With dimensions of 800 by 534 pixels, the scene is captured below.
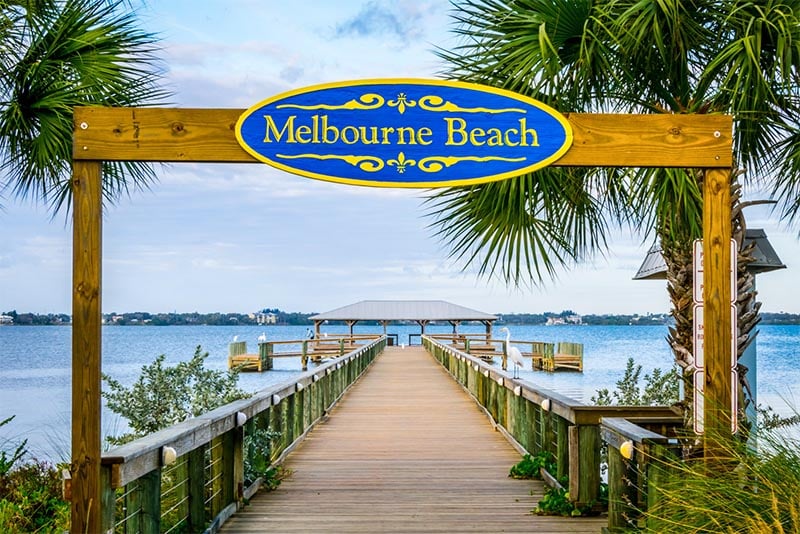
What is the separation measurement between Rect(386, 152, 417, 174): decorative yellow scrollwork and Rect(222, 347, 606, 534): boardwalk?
2521 mm

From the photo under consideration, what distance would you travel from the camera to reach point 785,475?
3.60 m

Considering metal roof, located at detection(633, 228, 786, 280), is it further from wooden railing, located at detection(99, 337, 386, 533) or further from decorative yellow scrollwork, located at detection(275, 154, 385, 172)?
decorative yellow scrollwork, located at detection(275, 154, 385, 172)

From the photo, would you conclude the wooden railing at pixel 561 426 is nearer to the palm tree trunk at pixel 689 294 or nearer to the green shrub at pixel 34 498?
the palm tree trunk at pixel 689 294

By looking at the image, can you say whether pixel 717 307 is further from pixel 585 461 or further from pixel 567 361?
pixel 567 361

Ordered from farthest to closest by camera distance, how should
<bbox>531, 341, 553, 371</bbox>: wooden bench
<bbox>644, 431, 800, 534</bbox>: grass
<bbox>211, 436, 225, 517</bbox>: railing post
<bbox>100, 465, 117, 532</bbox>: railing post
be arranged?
<bbox>531, 341, 553, 371</bbox>: wooden bench, <bbox>211, 436, 225, 517</bbox>: railing post, <bbox>100, 465, 117, 532</bbox>: railing post, <bbox>644, 431, 800, 534</bbox>: grass

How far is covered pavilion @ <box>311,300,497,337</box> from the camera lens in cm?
4628

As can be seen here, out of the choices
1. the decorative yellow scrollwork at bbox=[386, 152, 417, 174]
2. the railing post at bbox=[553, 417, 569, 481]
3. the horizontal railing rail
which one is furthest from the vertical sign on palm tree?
the railing post at bbox=[553, 417, 569, 481]

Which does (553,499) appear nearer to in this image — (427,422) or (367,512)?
(367,512)

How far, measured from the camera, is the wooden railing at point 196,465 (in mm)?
4328

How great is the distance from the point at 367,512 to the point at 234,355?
4089 cm

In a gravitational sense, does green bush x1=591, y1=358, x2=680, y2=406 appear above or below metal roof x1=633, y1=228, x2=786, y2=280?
below

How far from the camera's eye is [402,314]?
48.7 metres

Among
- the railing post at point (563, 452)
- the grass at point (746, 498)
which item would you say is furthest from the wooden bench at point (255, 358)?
the grass at point (746, 498)

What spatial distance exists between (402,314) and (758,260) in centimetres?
4062
